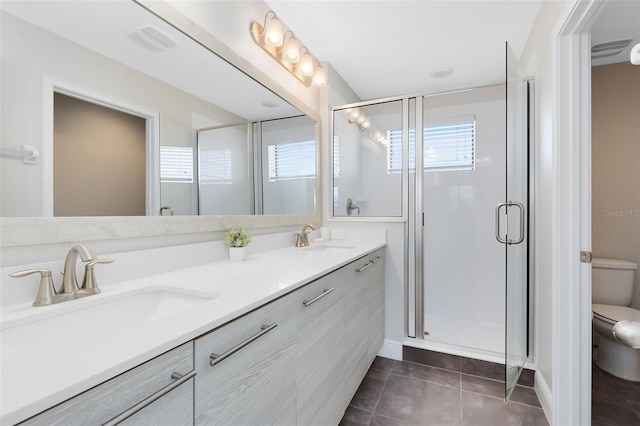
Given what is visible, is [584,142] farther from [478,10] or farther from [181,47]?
[181,47]

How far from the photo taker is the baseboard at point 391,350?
221 cm

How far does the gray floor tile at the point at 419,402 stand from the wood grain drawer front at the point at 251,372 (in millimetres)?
917

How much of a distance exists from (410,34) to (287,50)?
2.97 ft

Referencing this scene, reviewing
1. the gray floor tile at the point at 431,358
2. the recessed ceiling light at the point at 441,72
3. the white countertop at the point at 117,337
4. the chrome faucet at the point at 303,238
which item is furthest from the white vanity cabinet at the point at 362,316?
the recessed ceiling light at the point at 441,72

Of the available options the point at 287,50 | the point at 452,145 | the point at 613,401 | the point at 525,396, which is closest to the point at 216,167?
the point at 287,50

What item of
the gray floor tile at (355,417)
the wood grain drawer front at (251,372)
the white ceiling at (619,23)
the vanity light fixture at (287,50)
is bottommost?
the gray floor tile at (355,417)

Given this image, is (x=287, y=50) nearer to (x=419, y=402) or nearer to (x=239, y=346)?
(x=239, y=346)

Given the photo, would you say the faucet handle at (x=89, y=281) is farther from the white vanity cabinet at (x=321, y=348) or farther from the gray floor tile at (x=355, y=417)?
the gray floor tile at (x=355, y=417)

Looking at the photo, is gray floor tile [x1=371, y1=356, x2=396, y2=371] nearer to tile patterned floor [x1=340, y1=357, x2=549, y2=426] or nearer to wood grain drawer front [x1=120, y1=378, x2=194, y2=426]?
tile patterned floor [x1=340, y1=357, x2=549, y2=426]

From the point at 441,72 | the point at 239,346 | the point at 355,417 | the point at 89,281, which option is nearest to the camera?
the point at 239,346

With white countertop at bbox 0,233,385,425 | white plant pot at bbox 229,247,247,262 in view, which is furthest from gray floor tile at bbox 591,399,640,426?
white plant pot at bbox 229,247,247,262

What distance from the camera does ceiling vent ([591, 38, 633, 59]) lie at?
7.01 ft

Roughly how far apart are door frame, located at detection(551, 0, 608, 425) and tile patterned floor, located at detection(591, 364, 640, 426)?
1.29ft

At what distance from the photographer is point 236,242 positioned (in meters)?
1.45
